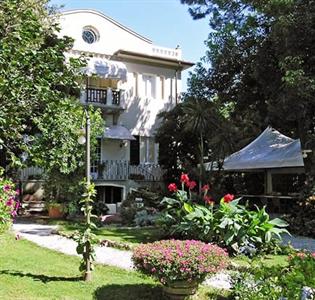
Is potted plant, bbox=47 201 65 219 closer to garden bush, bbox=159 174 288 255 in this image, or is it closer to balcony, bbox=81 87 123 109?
balcony, bbox=81 87 123 109

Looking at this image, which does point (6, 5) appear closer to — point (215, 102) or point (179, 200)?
point (179, 200)

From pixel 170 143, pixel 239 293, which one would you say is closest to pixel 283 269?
pixel 239 293

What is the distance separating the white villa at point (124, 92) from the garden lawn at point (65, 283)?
16.7 meters

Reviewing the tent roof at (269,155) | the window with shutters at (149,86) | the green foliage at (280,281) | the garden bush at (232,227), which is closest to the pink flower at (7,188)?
the green foliage at (280,281)

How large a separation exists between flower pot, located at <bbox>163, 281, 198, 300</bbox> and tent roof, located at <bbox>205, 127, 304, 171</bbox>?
38.2ft

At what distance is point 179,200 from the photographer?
1302 cm

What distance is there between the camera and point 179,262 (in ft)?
23.0

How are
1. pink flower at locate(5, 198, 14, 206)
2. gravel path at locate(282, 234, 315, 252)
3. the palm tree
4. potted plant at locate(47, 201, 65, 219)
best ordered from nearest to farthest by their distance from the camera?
pink flower at locate(5, 198, 14, 206)
gravel path at locate(282, 234, 315, 252)
potted plant at locate(47, 201, 65, 219)
the palm tree

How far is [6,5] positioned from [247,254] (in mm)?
7195

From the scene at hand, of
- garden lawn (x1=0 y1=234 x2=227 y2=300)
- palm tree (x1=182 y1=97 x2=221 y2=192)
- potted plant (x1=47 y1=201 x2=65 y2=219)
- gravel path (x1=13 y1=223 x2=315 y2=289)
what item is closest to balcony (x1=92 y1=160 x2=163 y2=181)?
palm tree (x1=182 y1=97 x2=221 y2=192)

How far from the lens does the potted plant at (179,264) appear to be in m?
7.04

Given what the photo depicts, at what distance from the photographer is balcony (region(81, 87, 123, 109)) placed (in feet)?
91.3

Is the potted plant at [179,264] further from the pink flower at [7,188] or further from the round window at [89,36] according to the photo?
the round window at [89,36]

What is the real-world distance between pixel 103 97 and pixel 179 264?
22.0m
